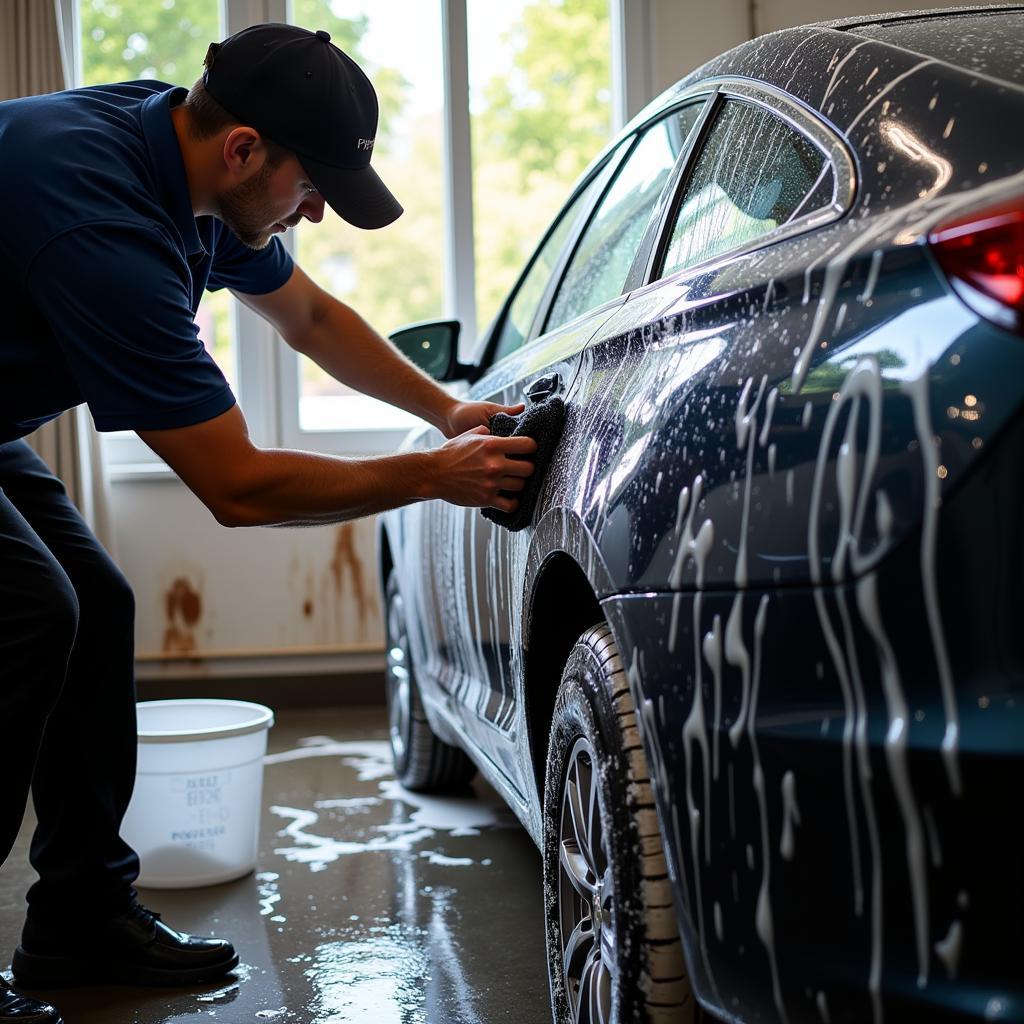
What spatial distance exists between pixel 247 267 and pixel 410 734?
146cm

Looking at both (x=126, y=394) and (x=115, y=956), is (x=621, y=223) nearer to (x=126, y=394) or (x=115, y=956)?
(x=126, y=394)

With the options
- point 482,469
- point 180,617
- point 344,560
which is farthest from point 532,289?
point 180,617

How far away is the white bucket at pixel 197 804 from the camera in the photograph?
262 centimetres

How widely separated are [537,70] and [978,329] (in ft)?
15.4

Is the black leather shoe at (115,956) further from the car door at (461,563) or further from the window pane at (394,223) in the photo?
the window pane at (394,223)

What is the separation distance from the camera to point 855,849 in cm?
93

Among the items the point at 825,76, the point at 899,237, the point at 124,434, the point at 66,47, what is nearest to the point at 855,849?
the point at 899,237

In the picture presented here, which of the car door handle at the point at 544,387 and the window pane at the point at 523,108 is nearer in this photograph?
the car door handle at the point at 544,387

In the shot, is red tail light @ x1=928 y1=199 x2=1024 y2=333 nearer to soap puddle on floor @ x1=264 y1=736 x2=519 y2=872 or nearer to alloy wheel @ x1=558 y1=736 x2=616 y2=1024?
alloy wheel @ x1=558 y1=736 x2=616 y2=1024

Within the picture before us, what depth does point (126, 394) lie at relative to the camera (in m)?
1.74

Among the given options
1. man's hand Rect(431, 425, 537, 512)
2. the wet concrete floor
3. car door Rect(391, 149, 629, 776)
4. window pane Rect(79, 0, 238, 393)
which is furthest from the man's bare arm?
window pane Rect(79, 0, 238, 393)

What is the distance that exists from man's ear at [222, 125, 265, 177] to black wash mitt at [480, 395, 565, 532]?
621 mm

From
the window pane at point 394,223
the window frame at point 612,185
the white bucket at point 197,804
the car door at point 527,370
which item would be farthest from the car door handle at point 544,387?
the window pane at point 394,223

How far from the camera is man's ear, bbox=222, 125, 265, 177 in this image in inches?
75.5
